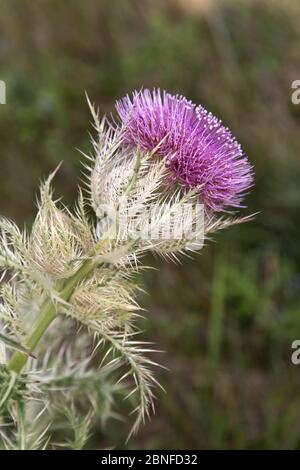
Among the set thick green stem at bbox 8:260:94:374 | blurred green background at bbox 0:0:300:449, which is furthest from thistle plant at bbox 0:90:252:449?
blurred green background at bbox 0:0:300:449

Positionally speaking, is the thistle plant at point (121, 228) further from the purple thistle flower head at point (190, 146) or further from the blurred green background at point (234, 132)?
the blurred green background at point (234, 132)

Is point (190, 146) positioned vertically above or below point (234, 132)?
below

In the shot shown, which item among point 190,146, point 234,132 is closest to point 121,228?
point 190,146

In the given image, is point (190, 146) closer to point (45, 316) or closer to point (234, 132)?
point (45, 316)

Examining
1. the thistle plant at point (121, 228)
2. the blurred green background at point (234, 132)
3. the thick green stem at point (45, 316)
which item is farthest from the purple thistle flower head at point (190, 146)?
the blurred green background at point (234, 132)

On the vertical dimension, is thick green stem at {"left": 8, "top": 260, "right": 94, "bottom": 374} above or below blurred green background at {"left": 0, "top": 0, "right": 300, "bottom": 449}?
below

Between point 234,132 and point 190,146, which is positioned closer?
point 190,146

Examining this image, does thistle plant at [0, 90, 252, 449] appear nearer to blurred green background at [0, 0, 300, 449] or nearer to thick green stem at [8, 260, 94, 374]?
thick green stem at [8, 260, 94, 374]
